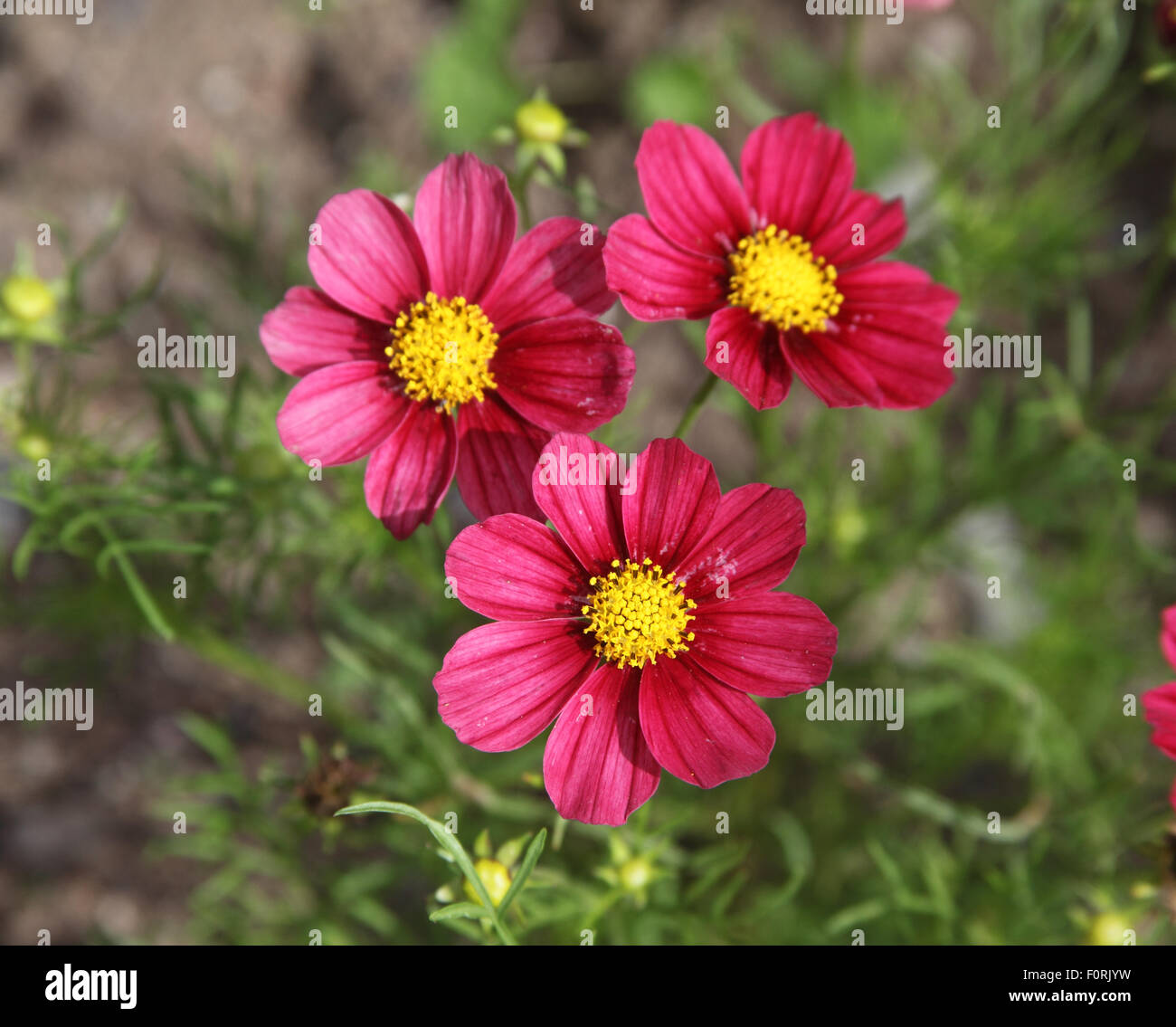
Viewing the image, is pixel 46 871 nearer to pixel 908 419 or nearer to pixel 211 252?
pixel 211 252

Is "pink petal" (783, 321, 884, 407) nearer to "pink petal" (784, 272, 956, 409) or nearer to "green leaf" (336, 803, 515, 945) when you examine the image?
"pink petal" (784, 272, 956, 409)

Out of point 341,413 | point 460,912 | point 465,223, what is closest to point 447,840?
point 460,912

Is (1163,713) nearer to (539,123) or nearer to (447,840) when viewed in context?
(447,840)

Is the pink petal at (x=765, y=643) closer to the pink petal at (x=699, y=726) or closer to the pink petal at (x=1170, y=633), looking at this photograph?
the pink petal at (x=699, y=726)

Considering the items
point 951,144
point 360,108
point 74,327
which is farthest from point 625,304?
point 360,108

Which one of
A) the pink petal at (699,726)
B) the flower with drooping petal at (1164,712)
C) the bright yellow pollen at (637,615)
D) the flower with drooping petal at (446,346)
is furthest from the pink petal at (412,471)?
the flower with drooping petal at (1164,712)
